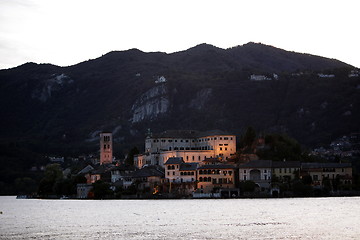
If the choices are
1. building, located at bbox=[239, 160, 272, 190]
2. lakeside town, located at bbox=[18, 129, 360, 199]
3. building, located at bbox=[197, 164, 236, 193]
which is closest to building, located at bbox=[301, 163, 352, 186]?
lakeside town, located at bbox=[18, 129, 360, 199]

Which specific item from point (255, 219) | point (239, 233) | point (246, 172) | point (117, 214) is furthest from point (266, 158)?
point (239, 233)

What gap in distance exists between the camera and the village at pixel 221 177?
499 feet

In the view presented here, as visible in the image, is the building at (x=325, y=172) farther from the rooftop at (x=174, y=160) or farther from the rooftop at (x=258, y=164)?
the rooftop at (x=174, y=160)

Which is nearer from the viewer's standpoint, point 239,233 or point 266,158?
point 239,233

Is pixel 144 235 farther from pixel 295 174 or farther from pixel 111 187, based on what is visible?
pixel 111 187

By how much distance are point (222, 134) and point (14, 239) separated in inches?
4373

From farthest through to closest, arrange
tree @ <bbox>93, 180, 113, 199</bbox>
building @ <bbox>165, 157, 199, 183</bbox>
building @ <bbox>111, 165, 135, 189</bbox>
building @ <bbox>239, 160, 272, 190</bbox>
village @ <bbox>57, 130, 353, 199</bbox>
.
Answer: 1. tree @ <bbox>93, 180, 113, 199</bbox>
2. building @ <bbox>111, 165, 135, 189</bbox>
3. building @ <bbox>165, 157, 199, 183</bbox>
4. building @ <bbox>239, 160, 272, 190</bbox>
5. village @ <bbox>57, 130, 353, 199</bbox>

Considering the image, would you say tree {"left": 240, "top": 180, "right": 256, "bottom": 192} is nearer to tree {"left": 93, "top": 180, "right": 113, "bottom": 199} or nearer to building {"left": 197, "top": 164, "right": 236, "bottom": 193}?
building {"left": 197, "top": 164, "right": 236, "bottom": 193}

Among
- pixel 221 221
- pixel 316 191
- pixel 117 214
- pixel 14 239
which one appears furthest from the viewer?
pixel 316 191

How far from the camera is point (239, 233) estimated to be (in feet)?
226

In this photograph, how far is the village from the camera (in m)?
152

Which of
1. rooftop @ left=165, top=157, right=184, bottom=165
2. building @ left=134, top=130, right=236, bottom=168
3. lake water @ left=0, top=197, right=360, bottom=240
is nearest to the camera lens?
lake water @ left=0, top=197, right=360, bottom=240

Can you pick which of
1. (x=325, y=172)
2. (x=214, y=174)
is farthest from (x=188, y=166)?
(x=325, y=172)

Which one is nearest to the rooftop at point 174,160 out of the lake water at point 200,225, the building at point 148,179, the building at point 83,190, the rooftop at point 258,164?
the building at point 148,179
